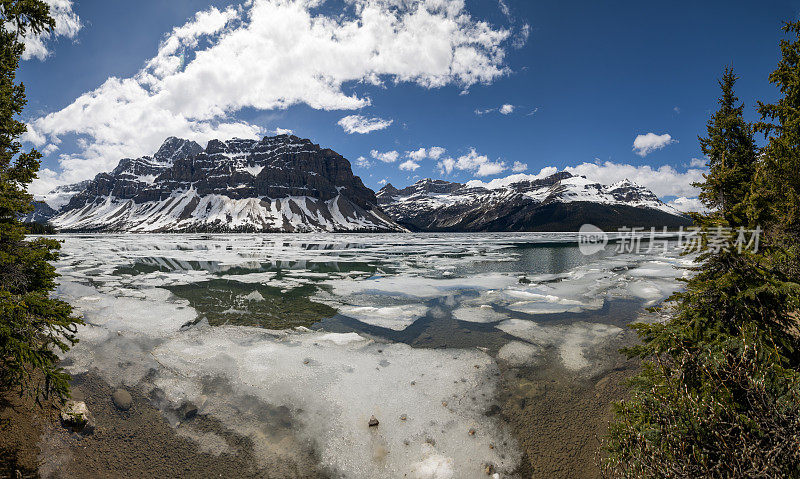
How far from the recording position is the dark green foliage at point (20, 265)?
17.1ft

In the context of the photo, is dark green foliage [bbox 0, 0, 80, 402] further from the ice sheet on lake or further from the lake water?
the ice sheet on lake

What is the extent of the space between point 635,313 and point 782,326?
11984 millimetres

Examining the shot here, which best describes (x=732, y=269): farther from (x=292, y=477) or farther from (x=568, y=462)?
(x=292, y=477)

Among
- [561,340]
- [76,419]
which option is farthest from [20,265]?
[561,340]

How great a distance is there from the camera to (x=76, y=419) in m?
6.24

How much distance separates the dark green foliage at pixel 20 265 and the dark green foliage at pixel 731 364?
918cm

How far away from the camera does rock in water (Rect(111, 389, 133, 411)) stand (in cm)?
706

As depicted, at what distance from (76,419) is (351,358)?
6057 mm

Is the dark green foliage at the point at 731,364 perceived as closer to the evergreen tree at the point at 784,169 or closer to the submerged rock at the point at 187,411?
the evergreen tree at the point at 784,169

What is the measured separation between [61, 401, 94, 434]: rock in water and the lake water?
3.80ft

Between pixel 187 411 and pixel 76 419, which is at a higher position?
pixel 76 419

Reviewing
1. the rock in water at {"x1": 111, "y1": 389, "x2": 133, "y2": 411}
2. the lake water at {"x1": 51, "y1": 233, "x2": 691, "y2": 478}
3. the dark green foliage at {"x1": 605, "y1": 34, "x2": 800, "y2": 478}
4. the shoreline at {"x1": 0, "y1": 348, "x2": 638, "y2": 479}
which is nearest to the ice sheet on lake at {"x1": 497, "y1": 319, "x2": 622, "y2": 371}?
the lake water at {"x1": 51, "y1": 233, "x2": 691, "y2": 478}

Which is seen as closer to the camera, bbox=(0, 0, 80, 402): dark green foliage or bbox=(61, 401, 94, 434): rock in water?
bbox=(0, 0, 80, 402): dark green foliage

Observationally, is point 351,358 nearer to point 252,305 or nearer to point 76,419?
point 76,419
